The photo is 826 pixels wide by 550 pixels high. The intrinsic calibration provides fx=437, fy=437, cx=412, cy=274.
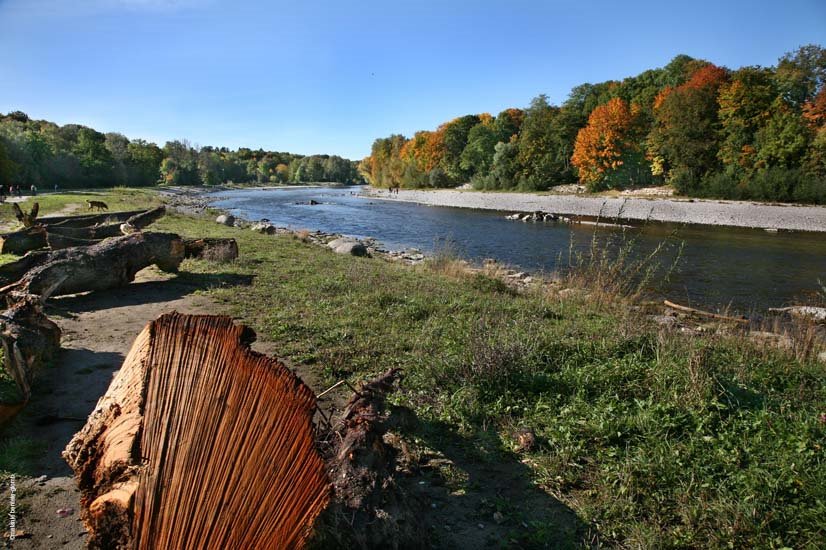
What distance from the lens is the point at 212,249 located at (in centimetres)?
1166

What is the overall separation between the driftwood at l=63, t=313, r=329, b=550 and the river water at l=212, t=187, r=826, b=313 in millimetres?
7269

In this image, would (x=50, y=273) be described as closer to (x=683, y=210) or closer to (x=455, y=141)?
(x=683, y=210)

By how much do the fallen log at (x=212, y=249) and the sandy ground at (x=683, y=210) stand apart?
55.9 feet

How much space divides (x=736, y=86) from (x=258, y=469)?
57.6 metres

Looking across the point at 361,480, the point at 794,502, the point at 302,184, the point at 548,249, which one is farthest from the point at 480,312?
the point at 302,184

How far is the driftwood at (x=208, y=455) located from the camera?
1.82 metres

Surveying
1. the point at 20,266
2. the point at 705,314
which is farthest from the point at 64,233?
the point at 705,314

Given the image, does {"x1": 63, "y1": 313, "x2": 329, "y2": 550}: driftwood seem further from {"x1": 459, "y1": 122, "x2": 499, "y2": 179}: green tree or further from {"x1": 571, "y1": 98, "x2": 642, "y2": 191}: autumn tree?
{"x1": 459, "y1": 122, "x2": 499, "y2": 179}: green tree

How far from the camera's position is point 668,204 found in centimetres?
4025

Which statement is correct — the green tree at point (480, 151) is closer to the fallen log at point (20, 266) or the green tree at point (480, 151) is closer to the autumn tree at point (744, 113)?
the autumn tree at point (744, 113)

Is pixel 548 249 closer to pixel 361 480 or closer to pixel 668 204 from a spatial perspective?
pixel 361 480

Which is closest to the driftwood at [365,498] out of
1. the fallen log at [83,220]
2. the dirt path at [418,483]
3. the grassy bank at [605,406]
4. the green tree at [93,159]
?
the dirt path at [418,483]

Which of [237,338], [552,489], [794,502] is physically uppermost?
[237,338]

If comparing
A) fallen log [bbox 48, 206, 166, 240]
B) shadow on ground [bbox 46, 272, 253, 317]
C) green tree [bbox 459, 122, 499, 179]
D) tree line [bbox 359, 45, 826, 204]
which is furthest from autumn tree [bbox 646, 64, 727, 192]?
fallen log [bbox 48, 206, 166, 240]
